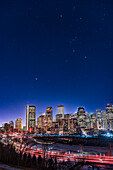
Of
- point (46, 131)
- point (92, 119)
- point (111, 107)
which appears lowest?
point (46, 131)

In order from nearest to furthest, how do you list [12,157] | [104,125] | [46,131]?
[12,157] < [46,131] < [104,125]

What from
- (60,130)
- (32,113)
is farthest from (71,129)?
(32,113)

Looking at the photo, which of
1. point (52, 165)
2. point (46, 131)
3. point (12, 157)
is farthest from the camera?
point (46, 131)

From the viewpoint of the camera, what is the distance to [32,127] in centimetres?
17088

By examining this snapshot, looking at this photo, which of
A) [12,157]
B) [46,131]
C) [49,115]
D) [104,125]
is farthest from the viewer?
[49,115]

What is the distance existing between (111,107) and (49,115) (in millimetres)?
72285

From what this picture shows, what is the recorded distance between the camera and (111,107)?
604 ft

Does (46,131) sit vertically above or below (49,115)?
below

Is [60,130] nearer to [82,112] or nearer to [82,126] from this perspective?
[82,126]

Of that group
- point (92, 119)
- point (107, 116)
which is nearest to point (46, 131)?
point (92, 119)

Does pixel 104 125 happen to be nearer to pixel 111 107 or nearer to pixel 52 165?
pixel 111 107

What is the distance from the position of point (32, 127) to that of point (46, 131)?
61.2 feet

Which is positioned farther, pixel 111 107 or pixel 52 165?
pixel 111 107

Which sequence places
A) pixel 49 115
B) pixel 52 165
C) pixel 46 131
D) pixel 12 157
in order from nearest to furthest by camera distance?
1. pixel 52 165
2. pixel 12 157
3. pixel 46 131
4. pixel 49 115
